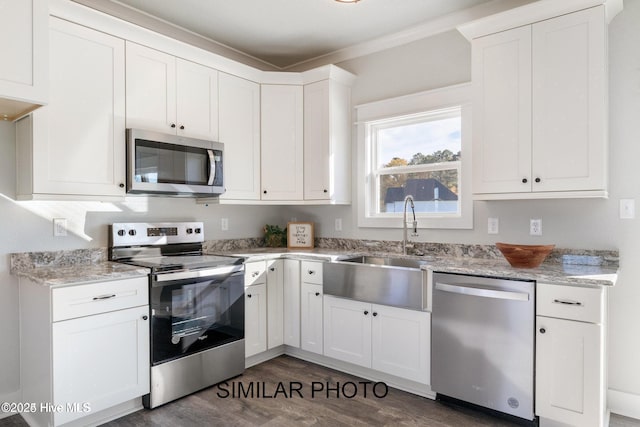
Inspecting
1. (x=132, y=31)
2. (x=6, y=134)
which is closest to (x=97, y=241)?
(x=6, y=134)

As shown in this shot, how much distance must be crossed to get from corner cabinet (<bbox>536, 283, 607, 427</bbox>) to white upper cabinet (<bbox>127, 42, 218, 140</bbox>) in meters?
2.54

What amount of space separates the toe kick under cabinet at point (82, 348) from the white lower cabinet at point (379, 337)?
4.28 ft

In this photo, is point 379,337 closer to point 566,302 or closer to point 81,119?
point 566,302

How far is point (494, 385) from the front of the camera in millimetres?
2264

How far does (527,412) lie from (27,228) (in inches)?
122

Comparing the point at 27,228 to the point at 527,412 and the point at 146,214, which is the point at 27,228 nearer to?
the point at 146,214

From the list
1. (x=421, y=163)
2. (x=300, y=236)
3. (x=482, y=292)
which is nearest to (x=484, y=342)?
(x=482, y=292)

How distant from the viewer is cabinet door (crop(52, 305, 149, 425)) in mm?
2086

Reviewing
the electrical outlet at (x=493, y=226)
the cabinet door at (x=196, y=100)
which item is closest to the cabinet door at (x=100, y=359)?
the cabinet door at (x=196, y=100)

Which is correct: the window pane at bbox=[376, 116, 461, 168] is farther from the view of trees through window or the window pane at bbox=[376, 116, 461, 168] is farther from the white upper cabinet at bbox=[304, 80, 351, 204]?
the white upper cabinet at bbox=[304, 80, 351, 204]

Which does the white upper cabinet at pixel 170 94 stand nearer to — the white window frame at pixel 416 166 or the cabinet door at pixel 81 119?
the cabinet door at pixel 81 119

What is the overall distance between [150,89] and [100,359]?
1.76 meters

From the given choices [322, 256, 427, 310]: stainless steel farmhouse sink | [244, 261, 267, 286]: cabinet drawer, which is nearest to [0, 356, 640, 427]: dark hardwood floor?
[322, 256, 427, 310]: stainless steel farmhouse sink

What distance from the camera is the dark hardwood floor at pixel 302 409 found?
7.59ft
